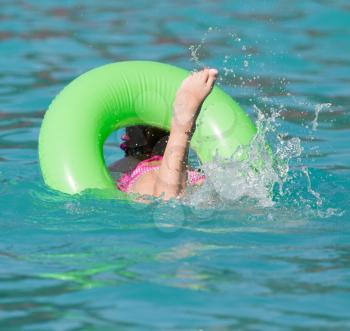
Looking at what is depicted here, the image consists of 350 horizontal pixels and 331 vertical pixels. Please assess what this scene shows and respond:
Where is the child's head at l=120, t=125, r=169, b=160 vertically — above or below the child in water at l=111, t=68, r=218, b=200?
above

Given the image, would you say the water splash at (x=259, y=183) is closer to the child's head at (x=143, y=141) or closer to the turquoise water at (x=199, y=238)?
the turquoise water at (x=199, y=238)

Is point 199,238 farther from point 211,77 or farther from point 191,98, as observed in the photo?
point 211,77

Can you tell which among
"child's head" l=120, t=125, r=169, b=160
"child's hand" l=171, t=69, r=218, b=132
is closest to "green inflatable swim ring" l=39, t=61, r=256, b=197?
"child's head" l=120, t=125, r=169, b=160

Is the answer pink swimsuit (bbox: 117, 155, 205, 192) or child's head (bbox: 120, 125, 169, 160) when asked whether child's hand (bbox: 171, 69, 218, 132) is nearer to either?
pink swimsuit (bbox: 117, 155, 205, 192)

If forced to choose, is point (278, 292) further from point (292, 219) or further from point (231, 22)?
point (231, 22)

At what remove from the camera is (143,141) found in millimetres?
5359

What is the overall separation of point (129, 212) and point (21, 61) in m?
4.57

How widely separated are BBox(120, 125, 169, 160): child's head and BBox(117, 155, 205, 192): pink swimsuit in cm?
10

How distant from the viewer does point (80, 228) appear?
4.54 m

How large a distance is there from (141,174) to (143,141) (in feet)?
1.24

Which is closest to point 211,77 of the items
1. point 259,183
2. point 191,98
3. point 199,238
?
point 191,98

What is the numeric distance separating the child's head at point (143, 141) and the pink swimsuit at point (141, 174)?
10 cm

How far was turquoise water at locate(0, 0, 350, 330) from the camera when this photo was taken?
3.54 m

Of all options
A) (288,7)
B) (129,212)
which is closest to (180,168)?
Result: (129,212)
